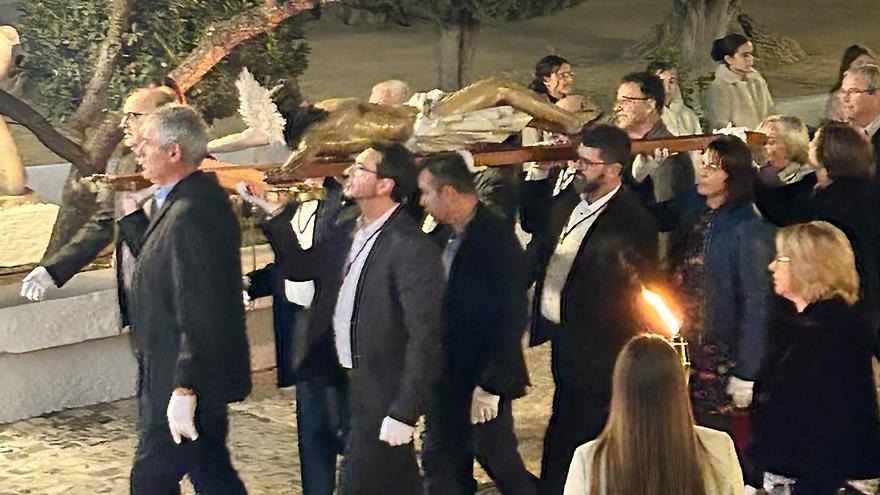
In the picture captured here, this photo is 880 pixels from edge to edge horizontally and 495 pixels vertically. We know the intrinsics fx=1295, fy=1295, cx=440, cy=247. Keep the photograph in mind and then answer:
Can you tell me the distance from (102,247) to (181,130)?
0.85m

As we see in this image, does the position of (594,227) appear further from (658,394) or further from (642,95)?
(658,394)

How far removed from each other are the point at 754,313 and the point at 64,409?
3431mm

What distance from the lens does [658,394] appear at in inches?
107

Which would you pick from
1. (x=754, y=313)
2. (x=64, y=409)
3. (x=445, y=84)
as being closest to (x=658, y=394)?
(x=754, y=313)

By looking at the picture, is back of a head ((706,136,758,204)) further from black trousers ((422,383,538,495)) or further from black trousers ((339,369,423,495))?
black trousers ((339,369,423,495))

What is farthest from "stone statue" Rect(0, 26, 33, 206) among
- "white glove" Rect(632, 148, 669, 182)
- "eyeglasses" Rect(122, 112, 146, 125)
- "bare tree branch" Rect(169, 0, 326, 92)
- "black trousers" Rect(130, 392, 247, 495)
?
"white glove" Rect(632, 148, 669, 182)

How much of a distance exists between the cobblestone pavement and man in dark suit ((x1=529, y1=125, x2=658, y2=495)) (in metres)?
0.86

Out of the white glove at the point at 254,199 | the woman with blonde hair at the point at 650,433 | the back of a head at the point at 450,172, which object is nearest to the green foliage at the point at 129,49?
the white glove at the point at 254,199

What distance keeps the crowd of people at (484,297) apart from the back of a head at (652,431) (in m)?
1.22

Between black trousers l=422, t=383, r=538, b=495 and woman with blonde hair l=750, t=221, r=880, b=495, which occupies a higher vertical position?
woman with blonde hair l=750, t=221, r=880, b=495

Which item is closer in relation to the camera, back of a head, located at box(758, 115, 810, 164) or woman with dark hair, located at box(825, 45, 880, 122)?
back of a head, located at box(758, 115, 810, 164)

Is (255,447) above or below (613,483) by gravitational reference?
below

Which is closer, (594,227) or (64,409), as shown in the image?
(594,227)

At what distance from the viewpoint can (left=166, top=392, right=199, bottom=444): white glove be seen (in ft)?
12.8
